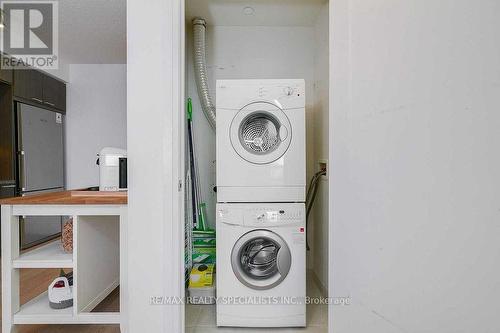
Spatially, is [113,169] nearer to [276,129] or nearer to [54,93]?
[276,129]

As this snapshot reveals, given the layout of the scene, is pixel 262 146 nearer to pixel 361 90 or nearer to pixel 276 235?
pixel 276 235

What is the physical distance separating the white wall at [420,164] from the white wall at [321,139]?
1426 mm

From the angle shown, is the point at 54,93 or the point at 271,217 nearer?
the point at 271,217

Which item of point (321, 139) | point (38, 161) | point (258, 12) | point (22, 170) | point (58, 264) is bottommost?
point (58, 264)

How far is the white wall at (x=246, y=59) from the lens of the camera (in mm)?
2793

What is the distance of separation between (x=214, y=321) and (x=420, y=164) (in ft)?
6.09

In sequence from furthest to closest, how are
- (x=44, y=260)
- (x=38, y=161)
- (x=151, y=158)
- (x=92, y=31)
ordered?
(x=38, y=161)
(x=92, y=31)
(x=44, y=260)
(x=151, y=158)

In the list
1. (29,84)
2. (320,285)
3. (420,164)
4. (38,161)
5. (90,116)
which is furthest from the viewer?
(90,116)

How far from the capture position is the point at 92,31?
3115 millimetres

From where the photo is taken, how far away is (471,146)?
0.56 meters

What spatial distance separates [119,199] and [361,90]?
1361 millimetres

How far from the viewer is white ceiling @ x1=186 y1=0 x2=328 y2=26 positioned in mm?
2402

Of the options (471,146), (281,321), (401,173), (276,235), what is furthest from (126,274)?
(471,146)

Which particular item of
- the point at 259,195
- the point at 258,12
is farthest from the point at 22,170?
the point at 258,12
